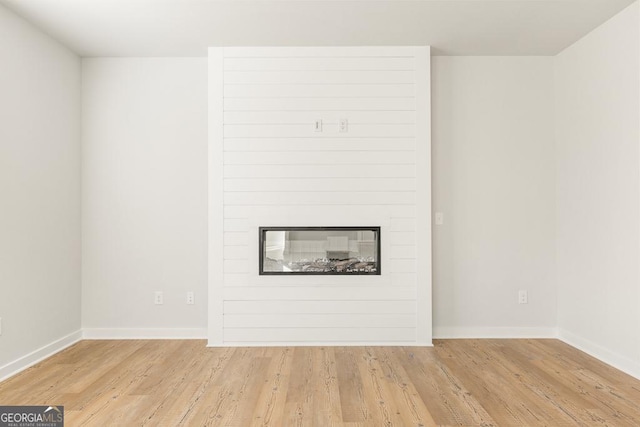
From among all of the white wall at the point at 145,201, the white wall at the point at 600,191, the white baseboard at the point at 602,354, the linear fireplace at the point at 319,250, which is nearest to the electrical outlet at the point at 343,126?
the linear fireplace at the point at 319,250

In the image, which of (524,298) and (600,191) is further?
(524,298)

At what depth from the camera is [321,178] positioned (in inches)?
157

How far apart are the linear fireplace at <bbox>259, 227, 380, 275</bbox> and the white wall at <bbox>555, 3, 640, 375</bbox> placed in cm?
173

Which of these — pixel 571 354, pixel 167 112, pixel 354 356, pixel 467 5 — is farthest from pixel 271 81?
pixel 571 354

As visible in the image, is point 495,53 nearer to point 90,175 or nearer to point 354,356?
point 354,356

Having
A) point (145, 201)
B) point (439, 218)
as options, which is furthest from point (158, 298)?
point (439, 218)

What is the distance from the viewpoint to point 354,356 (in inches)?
144

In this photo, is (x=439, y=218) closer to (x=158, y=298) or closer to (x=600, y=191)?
(x=600, y=191)

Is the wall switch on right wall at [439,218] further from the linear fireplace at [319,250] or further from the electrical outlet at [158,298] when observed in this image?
the electrical outlet at [158,298]

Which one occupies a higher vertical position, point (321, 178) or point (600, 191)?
point (321, 178)

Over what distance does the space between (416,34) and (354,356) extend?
2700mm

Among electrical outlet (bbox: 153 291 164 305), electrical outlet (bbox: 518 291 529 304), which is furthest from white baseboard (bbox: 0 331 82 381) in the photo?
electrical outlet (bbox: 518 291 529 304)

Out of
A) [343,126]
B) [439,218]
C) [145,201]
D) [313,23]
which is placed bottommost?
[439,218]

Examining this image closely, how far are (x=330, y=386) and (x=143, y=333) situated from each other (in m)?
2.09
